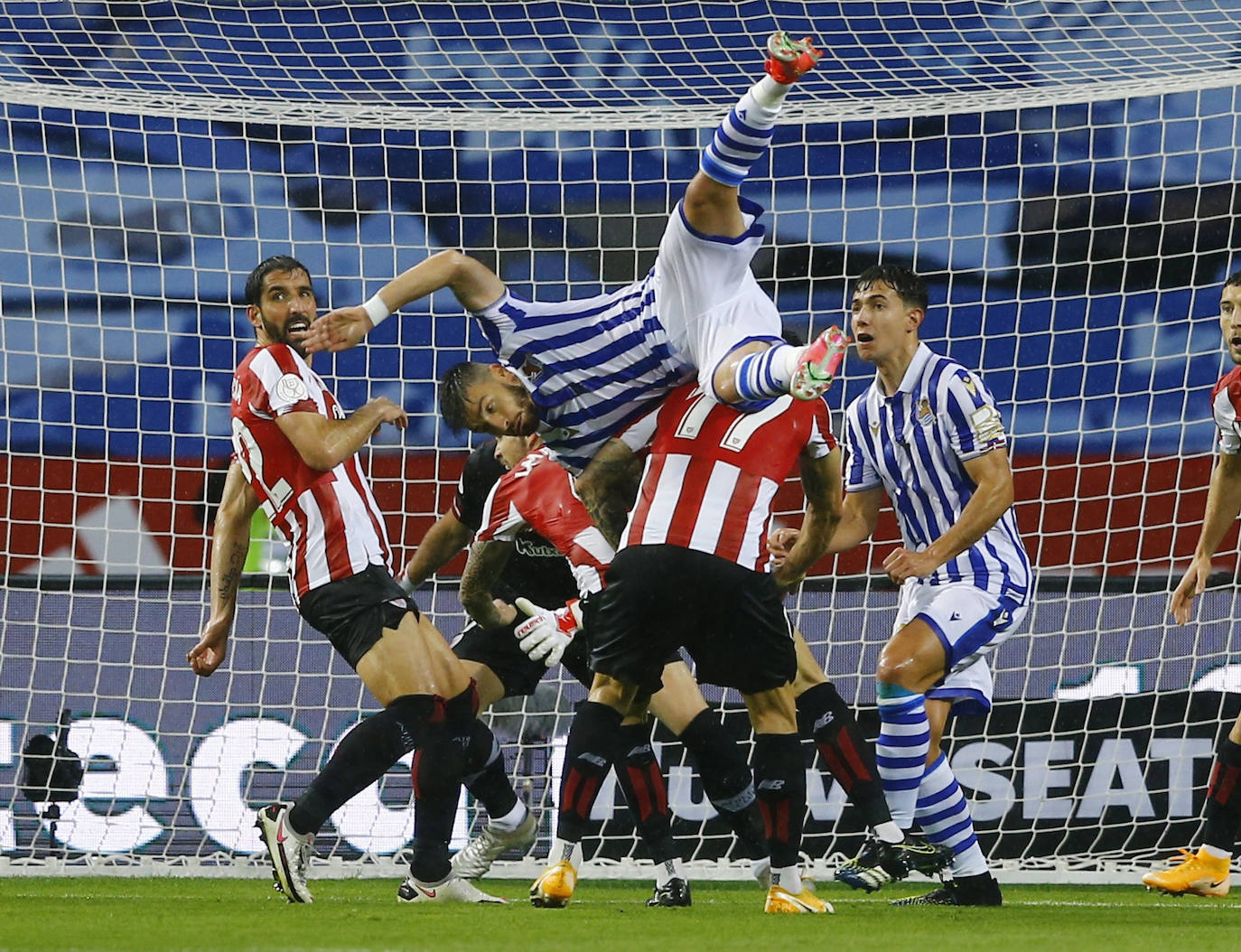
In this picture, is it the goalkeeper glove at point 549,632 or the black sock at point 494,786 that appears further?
the black sock at point 494,786

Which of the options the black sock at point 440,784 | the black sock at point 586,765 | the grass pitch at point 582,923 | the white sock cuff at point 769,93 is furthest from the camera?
the black sock at point 440,784

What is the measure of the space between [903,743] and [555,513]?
4.06 ft

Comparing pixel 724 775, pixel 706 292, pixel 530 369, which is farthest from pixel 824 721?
pixel 706 292

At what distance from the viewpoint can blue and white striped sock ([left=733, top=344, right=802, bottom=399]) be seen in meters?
3.38

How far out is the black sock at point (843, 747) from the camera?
4.83 m

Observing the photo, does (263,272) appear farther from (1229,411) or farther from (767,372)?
(1229,411)

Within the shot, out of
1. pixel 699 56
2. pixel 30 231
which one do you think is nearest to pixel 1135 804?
pixel 699 56

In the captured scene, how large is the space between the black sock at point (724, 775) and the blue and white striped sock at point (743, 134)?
162 centimetres

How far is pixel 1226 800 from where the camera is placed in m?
4.61

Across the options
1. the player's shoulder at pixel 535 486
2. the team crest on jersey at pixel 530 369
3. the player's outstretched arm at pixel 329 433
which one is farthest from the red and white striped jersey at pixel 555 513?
the team crest on jersey at pixel 530 369

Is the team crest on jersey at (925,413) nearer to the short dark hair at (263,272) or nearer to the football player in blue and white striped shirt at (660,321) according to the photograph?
the football player in blue and white striped shirt at (660,321)

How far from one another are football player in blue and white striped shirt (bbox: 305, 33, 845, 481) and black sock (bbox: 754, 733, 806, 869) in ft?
2.97

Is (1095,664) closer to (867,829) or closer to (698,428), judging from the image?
(867,829)

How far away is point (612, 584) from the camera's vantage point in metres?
3.89
